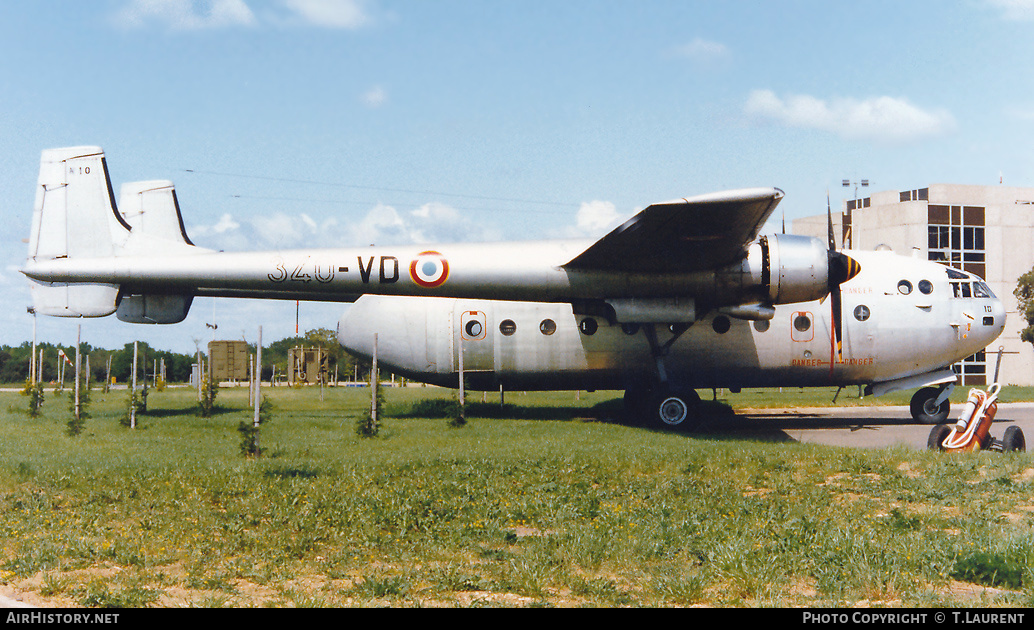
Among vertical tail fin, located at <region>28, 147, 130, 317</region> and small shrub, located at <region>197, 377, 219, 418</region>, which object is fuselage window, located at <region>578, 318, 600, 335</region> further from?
vertical tail fin, located at <region>28, 147, 130, 317</region>

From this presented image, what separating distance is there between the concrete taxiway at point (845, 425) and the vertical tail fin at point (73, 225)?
622 inches

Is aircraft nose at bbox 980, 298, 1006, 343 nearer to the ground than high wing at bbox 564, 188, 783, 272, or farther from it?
nearer to the ground

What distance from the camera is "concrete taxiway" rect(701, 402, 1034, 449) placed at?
17328mm

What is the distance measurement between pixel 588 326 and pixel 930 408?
32.0 feet

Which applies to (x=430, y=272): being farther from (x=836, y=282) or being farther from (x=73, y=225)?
(x=836, y=282)

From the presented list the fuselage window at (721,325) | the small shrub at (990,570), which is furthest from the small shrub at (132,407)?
the small shrub at (990,570)

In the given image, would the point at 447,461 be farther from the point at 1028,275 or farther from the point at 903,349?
the point at 1028,275

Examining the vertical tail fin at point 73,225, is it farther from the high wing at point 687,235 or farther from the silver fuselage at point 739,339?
the high wing at point 687,235

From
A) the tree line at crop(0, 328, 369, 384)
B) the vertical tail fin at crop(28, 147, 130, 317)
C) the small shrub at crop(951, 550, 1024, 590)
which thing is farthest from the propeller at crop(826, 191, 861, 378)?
the tree line at crop(0, 328, 369, 384)

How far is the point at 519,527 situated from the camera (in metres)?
8.77

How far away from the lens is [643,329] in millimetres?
20281

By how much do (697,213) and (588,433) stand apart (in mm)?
6066

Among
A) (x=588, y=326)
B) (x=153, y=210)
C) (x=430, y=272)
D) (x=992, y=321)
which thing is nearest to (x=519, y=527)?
(x=430, y=272)

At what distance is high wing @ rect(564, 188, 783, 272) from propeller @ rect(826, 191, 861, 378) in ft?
7.43
